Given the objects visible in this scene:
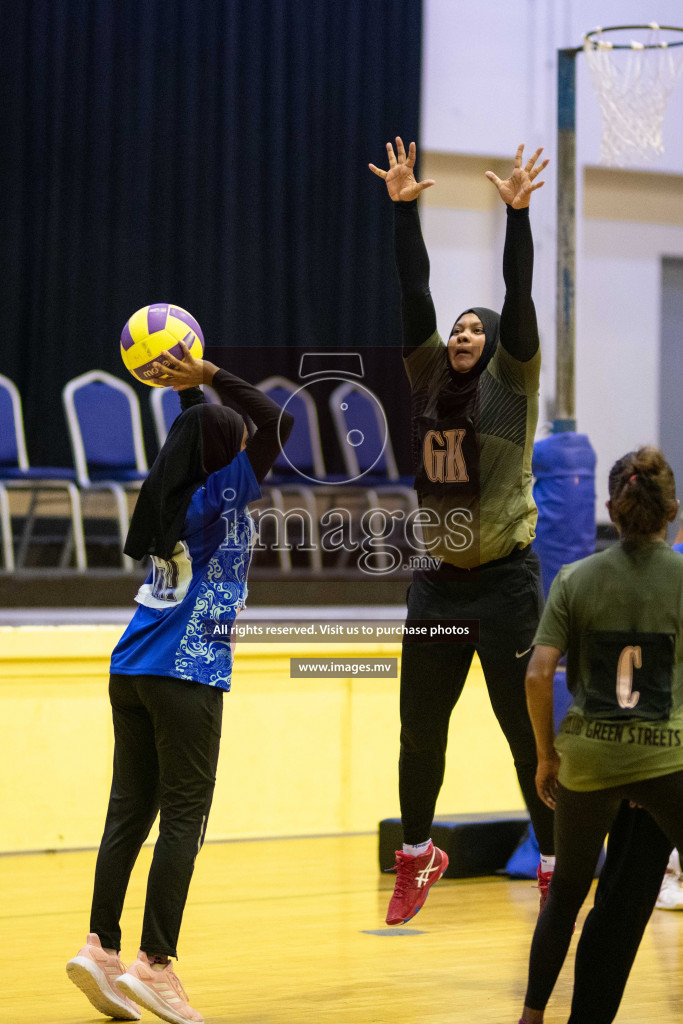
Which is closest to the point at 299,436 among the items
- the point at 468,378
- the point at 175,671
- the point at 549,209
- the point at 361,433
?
the point at 361,433

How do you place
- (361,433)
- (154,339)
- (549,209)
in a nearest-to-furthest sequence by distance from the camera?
(154,339)
(361,433)
(549,209)

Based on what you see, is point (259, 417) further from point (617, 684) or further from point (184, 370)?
point (617, 684)

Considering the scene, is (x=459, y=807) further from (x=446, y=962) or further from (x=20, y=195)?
(x=20, y=195)

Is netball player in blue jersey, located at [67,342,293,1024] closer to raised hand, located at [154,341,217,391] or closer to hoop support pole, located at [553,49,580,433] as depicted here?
raised hand, located at [154,341,217,391]

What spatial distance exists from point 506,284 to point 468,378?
0.32 meters

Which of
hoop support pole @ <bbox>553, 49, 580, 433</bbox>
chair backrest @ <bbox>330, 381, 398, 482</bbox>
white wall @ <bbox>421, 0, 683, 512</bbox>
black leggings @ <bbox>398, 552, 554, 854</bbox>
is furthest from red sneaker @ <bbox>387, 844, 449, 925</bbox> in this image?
white wall @ <bbox>421, 0, 683, 512</bbox>

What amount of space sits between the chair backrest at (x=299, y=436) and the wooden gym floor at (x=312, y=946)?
2.50 metres

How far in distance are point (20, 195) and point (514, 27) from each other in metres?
3.61

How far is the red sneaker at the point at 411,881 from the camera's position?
10.7ft

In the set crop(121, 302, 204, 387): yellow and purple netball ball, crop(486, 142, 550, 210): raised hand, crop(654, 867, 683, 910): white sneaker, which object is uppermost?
crop(486, 142, 550, 210): raised hand

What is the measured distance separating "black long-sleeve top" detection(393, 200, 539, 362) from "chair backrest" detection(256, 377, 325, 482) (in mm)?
3892

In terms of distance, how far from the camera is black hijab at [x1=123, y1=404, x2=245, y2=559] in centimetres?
300

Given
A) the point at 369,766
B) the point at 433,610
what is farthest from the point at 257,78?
the point at 433,610

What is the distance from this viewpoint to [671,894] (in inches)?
178
